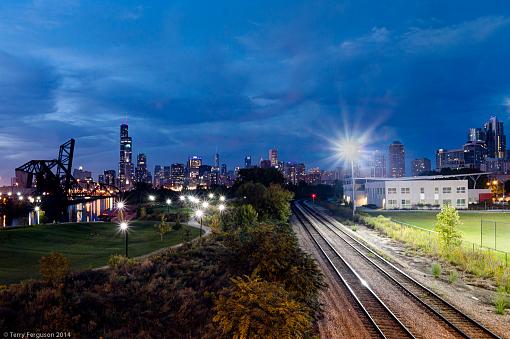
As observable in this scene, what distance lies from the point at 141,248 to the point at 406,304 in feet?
71.1

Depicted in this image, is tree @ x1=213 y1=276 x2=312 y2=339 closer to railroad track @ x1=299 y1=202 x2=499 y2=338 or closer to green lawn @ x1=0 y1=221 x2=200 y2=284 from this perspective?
railroad track @ x1=299 y1=202 x2=499 y2=338

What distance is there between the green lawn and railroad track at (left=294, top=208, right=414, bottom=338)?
1504 centimetres

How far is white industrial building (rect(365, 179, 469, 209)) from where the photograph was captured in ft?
281

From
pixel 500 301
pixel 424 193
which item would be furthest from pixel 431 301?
pixel 424 193

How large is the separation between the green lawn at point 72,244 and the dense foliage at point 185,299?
5.89m

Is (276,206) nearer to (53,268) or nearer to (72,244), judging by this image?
(72,244)

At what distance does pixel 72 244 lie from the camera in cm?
3391

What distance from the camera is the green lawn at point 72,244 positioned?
23.9m

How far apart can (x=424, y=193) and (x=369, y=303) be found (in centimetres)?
7500

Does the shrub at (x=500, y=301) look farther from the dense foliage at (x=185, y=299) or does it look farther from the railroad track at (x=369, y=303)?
the dense foliage at (x=185, y=299)

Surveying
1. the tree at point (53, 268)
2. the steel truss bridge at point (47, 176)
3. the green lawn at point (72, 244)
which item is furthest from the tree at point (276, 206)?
the steel truss bridge at point (47, 176)

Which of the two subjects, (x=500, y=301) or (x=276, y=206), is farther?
(x=276, y=206)

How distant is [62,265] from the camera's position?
679 inches

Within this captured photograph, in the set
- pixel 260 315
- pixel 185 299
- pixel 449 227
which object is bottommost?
pixel 185 299
